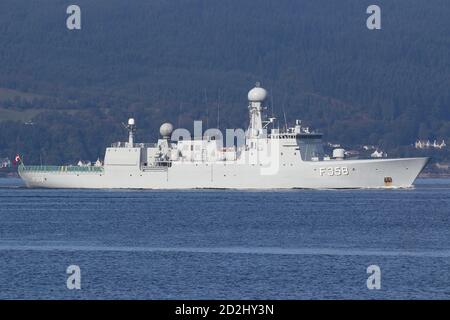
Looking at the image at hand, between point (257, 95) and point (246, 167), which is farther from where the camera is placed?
point (257, 95)

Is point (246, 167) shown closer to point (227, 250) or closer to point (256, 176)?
point (256, 176)

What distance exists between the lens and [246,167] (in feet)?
352

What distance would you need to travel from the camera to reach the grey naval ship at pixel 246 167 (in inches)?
4075

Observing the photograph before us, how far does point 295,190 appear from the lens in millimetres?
107688

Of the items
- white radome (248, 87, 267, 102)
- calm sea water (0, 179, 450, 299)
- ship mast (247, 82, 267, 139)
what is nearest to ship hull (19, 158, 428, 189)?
ship mast (247, 82, 267, 139)

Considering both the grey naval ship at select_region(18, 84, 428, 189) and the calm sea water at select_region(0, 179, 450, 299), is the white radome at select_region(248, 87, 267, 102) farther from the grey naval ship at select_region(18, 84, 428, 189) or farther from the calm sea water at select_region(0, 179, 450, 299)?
the calm sea water at select_region(0, 179, 450, 299)

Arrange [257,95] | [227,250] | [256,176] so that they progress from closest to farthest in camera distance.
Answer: [227,250], [256,176], [257,95]

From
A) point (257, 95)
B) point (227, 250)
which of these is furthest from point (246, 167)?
point (227, 250)

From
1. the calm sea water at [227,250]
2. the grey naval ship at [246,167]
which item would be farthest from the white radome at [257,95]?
the calm sea water at [227,250]

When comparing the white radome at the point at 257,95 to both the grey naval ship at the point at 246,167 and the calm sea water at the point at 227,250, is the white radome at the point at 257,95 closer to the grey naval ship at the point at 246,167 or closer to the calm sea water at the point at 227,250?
the grey naval ship at the point at 246,167

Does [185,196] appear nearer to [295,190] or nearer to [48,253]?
[295,190]

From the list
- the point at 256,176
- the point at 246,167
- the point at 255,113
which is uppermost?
the point at 255,113

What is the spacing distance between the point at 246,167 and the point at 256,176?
48.7 inches
